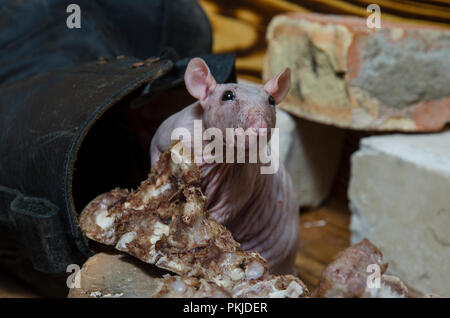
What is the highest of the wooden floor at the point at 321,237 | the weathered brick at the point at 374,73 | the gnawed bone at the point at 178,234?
the weathered brick at the point at 374,73

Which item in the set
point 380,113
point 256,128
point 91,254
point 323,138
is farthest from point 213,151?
point 323,138

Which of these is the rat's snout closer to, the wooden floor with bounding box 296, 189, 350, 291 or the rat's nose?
the rat's nose

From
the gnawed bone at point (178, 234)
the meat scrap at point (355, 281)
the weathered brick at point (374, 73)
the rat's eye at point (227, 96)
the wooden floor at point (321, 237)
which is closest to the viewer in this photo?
the meat scrap at point (355, 281)

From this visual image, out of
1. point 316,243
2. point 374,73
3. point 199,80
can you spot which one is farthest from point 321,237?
point 199,80

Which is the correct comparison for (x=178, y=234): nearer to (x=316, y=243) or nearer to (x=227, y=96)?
(x=227, y=96)

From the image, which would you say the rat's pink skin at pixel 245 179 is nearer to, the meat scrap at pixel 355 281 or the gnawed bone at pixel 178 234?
the gnawed bone at pixel 178 234

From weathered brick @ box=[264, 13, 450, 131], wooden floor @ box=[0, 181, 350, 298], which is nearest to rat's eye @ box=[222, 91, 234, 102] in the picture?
wooden floor @ box=[0, 181, 350, 298]

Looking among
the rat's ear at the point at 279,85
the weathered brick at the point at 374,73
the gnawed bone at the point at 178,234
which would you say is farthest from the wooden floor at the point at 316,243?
the rat's ear at the point at 279,85
